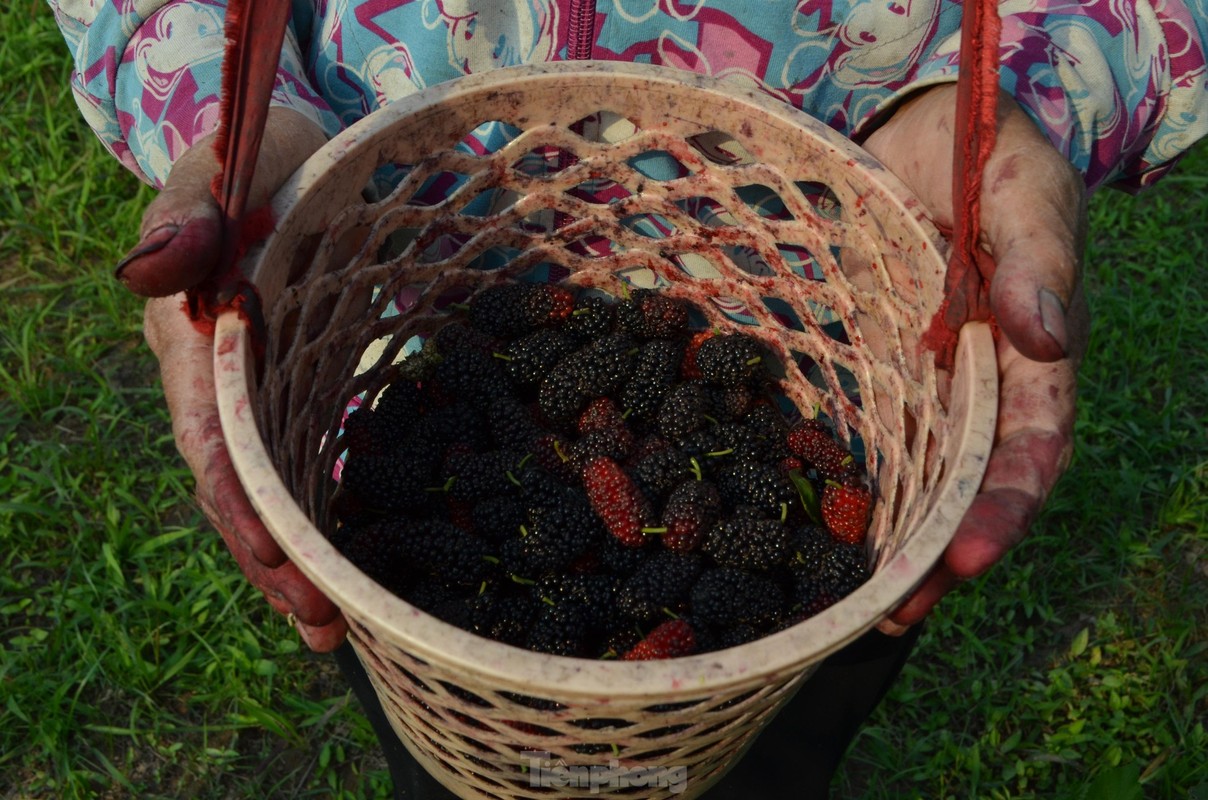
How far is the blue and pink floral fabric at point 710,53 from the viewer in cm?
127

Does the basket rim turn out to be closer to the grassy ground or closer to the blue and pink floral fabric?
the blue and pink floral fabric

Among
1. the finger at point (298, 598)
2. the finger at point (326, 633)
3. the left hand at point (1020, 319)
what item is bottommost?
the finger at point (326, 633)

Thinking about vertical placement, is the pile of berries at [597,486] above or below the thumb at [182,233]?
below

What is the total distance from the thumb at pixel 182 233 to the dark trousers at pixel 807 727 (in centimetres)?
69

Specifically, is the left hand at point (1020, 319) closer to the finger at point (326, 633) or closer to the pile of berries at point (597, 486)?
the pile of berries at point (597, 486)

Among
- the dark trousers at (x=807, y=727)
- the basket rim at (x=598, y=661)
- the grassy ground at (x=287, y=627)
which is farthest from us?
the grassy ground at (x=287, y=627)

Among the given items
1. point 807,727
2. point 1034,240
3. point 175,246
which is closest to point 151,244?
point 175,246

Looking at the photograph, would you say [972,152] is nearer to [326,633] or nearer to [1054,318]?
[1054,318]

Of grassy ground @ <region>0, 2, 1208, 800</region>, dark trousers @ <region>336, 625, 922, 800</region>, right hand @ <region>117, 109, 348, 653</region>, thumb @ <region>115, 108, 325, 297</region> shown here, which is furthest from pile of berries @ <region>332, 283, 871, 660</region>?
grassy ground @ <region>0, 2, 1208, 800</region>

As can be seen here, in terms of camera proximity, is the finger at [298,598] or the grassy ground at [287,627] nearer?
the finger at [298,598]

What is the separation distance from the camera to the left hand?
0.95 metres

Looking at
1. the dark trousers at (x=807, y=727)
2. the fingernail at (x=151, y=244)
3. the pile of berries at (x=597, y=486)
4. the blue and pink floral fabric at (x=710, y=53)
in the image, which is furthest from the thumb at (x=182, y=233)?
the dark trousers at (x=807, y=727)

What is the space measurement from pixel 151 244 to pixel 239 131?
134mm

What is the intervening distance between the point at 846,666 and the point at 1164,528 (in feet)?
3.31
